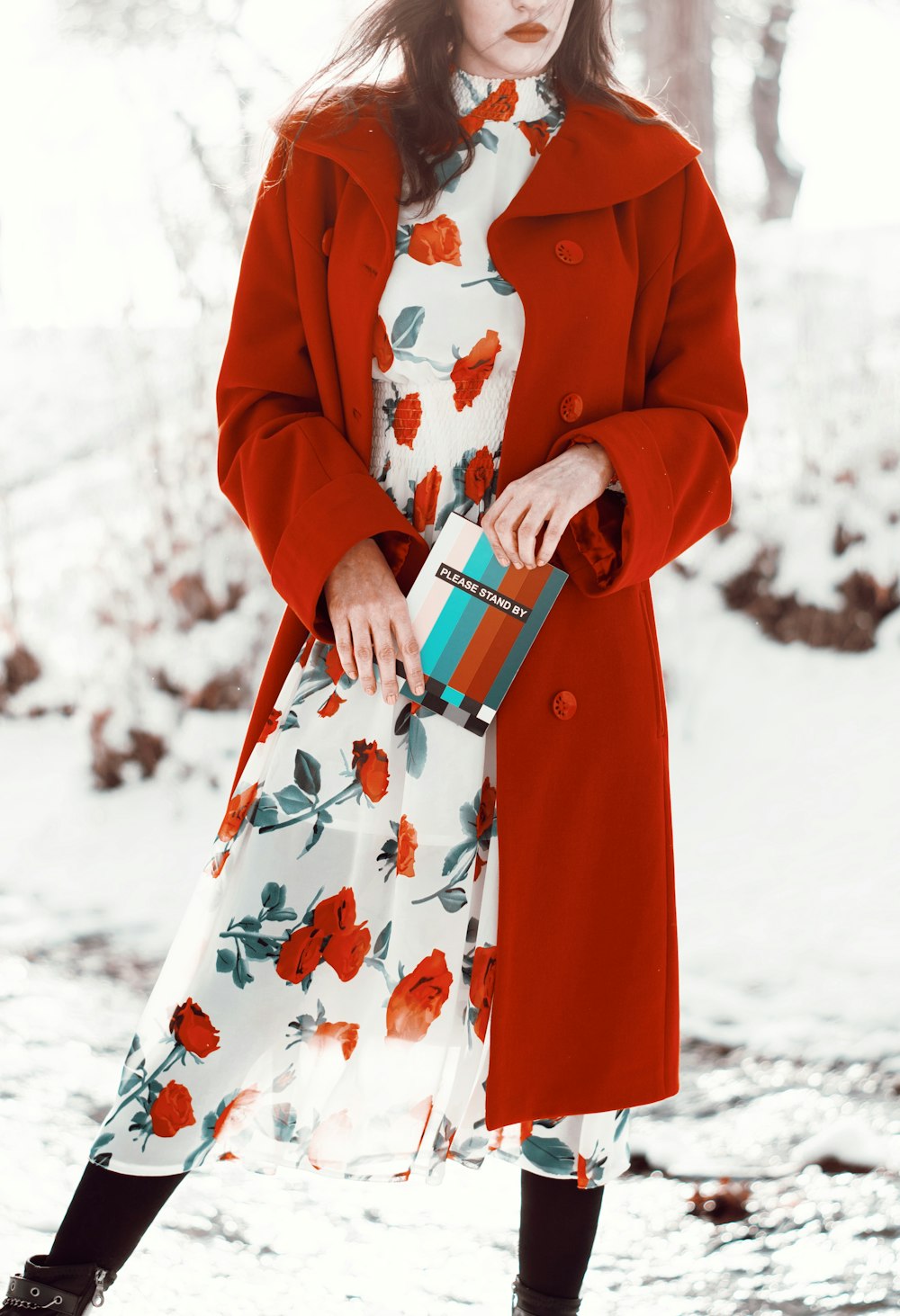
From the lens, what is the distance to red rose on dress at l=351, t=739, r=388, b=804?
124 cm

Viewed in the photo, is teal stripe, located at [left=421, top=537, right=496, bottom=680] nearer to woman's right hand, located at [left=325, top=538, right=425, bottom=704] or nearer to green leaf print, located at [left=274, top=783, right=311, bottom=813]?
woman's right hand, located at [left=325, top=538, right=425, bottom=704]

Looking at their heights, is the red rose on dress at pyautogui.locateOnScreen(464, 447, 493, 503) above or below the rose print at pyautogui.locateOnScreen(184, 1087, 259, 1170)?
above

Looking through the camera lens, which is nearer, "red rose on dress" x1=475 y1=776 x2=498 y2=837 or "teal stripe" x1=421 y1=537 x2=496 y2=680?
"teal stripe" x1=421 y1=537 x2=496 y2=680

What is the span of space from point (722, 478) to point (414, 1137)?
0.74 meters

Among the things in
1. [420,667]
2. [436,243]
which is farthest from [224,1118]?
[436,243]

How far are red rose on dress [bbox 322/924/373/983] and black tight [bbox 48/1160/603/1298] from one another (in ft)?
0.78

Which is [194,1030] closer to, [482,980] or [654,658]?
[482,980]

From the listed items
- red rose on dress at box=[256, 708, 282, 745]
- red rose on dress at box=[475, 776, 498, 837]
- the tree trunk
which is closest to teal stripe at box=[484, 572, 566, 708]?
red rose on dress at box=[475, 776, 498, 837]

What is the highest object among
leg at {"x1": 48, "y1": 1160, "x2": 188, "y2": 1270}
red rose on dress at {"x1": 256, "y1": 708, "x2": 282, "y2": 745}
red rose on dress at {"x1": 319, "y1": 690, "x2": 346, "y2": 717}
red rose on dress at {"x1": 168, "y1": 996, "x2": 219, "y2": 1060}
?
red rose on dress at {"x1": 319, "y1": 690, "x2": 346, "y2": 717}

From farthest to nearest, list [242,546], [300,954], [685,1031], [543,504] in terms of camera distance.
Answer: [242,546], [685,1031], [300,954], [543,504]

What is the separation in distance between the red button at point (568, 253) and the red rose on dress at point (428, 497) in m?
0.23

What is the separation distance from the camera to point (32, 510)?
14.1ft

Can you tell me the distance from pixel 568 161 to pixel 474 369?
8.7 inches

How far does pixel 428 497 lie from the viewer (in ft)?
4.07
